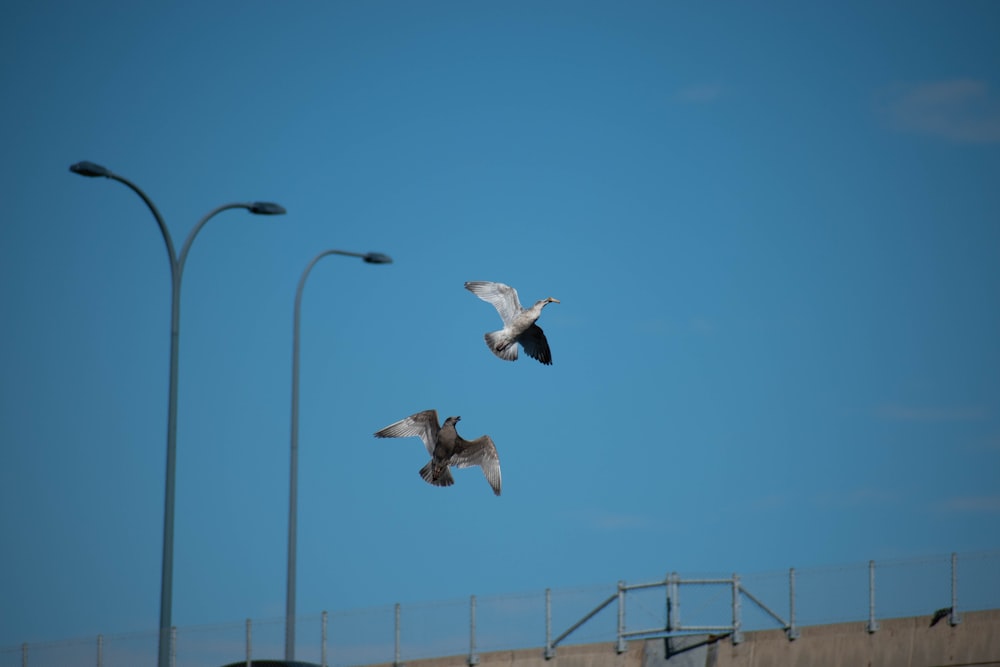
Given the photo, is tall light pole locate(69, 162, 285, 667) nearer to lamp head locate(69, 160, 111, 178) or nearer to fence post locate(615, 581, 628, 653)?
lamp head locate(69, 160, 111, 178)

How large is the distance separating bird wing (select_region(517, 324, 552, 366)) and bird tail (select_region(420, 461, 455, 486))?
259 centimetres

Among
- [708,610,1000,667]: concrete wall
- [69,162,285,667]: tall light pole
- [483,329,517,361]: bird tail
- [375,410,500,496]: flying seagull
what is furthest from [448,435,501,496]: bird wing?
[708,610,1000,667]: concrete wall

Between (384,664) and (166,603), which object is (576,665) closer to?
(384,664)

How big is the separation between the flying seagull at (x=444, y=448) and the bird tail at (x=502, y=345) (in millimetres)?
1674

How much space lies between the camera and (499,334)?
28.0 m

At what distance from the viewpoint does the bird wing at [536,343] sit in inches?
1100

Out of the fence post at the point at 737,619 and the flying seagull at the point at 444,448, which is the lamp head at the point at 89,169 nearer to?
the flying seagull at the point at 444,448

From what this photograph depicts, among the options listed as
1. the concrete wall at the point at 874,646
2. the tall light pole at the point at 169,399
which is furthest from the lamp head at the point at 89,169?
the concrete wall at the point at 874,646

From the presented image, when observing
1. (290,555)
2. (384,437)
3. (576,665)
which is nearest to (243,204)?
(384,437)

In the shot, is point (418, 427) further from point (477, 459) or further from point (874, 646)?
point (874, 646)

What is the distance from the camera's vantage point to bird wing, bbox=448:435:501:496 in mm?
29188

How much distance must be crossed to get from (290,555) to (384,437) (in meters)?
7.34

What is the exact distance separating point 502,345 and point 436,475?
263 cm

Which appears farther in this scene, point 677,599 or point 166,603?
point 677,599
